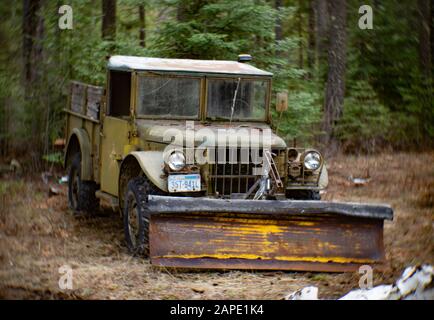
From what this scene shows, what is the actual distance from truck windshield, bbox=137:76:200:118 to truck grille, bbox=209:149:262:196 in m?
1.05

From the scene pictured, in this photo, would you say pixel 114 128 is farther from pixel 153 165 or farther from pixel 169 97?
pixel 153 165

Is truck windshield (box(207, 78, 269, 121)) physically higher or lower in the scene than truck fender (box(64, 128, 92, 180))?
higher

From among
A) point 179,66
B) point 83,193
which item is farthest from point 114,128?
point 83,193

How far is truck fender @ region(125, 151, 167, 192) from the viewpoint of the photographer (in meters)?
7.10

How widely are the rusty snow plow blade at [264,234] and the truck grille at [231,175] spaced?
2.05 ft

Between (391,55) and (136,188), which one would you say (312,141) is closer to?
(391,55)

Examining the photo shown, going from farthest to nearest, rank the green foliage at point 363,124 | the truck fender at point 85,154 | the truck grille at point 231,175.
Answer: the green foliage at point 363,124
the truck fender at point 85,154
the truck grille at point 231,175

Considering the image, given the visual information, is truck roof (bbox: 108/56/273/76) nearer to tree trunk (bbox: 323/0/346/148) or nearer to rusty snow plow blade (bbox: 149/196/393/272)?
rusty snow plow blade (bbox: 149/196/393/272)

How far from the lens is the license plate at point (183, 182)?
7000 mm

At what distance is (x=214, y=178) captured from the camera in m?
7.32

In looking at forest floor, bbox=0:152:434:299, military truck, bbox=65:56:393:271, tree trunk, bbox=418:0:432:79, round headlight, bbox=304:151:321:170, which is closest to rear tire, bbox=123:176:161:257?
military truck, bbox=65:56:393:271

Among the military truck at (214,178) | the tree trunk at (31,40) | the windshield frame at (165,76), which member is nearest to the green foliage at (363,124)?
the tree trunk at (31,40)

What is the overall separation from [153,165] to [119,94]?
182 cm

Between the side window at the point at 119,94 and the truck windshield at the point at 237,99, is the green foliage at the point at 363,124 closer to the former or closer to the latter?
the truck windshield at the point at 237,99
